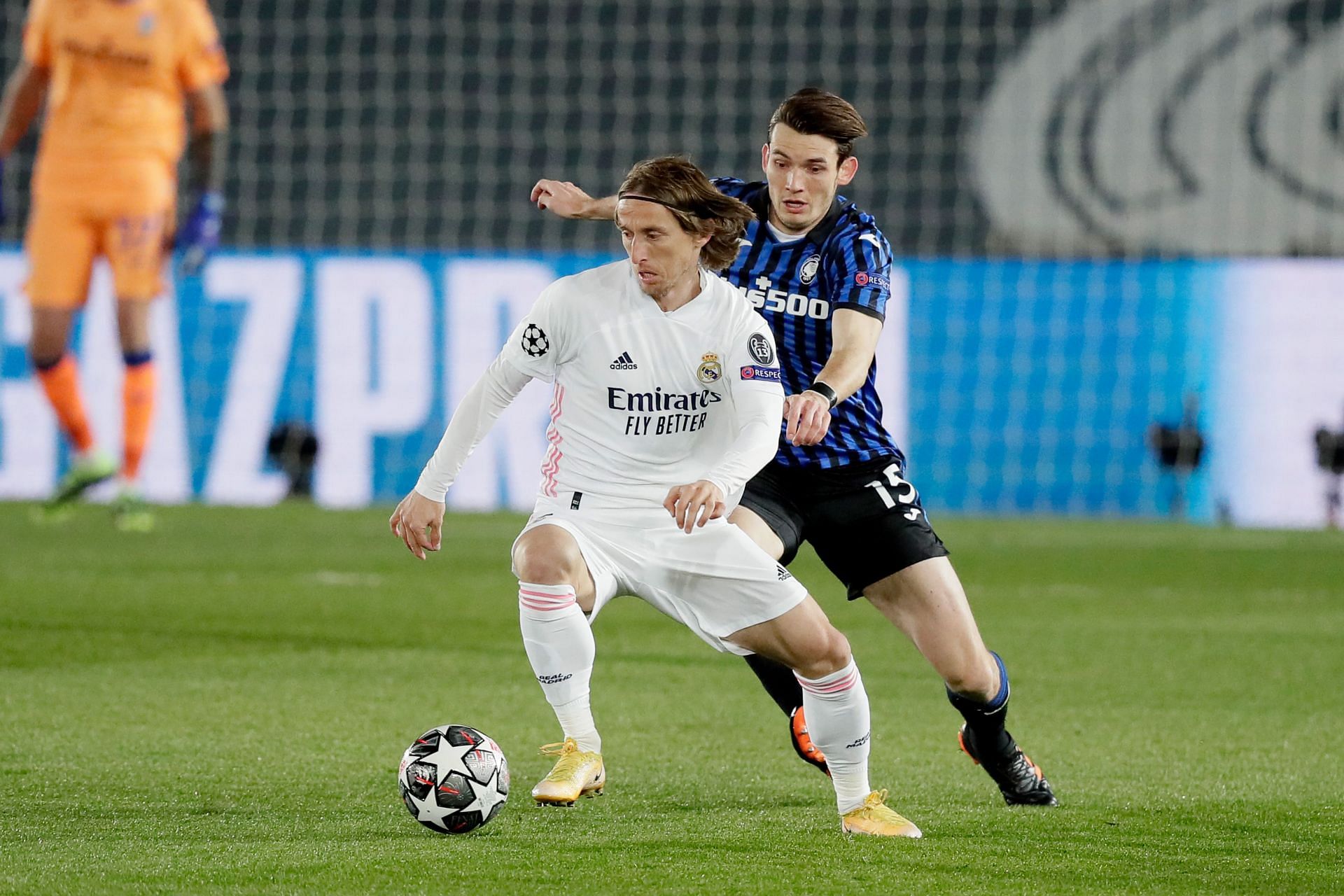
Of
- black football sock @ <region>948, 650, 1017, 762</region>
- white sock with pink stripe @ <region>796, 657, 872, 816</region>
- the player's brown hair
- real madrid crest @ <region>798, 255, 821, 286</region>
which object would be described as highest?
the player's brown hair

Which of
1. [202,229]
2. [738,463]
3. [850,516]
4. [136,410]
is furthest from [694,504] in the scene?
[202,229]

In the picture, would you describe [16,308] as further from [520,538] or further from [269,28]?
[520,538]

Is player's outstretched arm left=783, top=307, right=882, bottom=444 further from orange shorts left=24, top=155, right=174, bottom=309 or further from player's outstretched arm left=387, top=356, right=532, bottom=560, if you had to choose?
orange shorts left=24, top=155, right=174, bottom=309

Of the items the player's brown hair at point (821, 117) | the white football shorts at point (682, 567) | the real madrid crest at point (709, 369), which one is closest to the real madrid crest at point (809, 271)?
the player's brown hair at point (821, 117)

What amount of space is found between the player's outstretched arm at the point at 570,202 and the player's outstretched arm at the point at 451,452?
0.60 metres

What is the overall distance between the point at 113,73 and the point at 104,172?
2.12 feet

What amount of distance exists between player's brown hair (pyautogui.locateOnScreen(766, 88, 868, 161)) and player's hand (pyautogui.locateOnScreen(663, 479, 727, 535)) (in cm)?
119

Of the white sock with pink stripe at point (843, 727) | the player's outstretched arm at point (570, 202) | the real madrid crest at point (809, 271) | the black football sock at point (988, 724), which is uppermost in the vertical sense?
the player's outstretched arm at point (570, 202)

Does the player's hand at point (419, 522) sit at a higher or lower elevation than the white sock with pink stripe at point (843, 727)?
higher

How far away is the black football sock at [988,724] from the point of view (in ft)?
15.9

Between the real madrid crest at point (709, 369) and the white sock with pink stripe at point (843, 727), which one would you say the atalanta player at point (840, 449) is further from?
the white sock with pink stripe at point (843, 727)

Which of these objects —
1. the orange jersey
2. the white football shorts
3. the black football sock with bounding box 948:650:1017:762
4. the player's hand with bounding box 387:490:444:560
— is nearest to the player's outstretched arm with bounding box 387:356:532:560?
the player's hand with bounding box 387:490:444:560

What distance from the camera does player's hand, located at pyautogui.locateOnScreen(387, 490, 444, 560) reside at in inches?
169

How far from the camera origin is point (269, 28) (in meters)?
17.6
